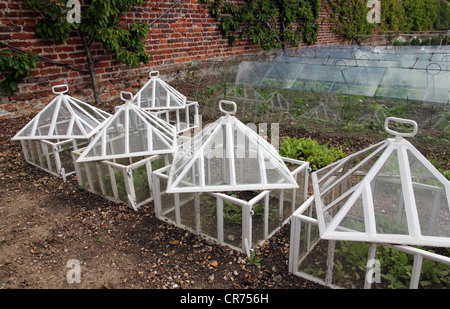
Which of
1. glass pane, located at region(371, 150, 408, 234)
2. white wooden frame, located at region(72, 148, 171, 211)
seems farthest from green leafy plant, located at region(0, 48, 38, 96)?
glass pane, located at region(371, 150, 408, 234)

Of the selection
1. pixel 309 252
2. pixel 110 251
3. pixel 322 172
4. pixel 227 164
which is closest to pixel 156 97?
pixel 227 164

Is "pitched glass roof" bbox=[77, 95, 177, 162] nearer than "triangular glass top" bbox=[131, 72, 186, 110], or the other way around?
"pitched glass roof" bbox=[77, 95, 177, 162]

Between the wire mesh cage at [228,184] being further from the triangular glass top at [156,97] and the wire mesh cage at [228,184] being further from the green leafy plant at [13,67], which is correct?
the green leafy plant at [13,67]

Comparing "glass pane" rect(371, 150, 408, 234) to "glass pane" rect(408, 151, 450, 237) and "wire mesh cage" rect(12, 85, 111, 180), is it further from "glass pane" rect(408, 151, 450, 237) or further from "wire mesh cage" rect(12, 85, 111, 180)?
"wire mesh cage" rect(12, 85, 111, 180)

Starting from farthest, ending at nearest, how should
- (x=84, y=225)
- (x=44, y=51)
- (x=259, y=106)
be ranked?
(x=259, y=106) < (x=44, y=51) < (x=84, y=225)

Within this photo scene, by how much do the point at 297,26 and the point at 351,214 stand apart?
14.1 m

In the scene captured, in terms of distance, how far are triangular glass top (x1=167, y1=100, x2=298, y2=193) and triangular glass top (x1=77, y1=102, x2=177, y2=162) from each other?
657 mm

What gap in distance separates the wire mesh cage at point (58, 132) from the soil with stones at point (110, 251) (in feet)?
1.94

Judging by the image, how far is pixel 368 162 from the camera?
8.90 feet

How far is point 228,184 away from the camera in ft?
9.75

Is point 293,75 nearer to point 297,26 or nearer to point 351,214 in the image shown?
point 351,214

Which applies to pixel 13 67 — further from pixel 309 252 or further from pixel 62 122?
pixel 309 252

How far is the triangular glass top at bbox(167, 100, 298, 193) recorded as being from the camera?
9.68ft

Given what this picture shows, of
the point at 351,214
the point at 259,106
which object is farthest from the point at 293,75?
the point at 351,214
